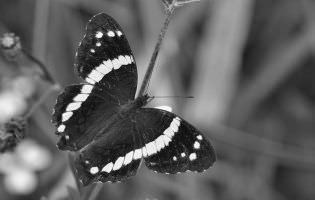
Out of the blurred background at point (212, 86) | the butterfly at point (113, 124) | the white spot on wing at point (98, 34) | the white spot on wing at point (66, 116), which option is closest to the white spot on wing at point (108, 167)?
the butterfly at point (113, 124)

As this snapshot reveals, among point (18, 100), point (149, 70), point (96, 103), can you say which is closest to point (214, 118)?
point (18, 100)

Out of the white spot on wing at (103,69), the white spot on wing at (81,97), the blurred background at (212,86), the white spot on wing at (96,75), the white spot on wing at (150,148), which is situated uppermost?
the white spot on wing at (103,69)

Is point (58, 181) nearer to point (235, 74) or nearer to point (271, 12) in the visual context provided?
point (235, 74)

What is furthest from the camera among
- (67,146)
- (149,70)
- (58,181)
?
(58,181)

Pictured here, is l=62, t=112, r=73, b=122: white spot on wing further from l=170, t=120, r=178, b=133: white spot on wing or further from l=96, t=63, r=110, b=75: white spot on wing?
l=170, t=120, r=178, b=133: white spot on wing

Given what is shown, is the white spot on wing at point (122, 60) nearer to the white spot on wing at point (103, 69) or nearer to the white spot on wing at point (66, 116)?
the white spot on wing at point (103, 69)

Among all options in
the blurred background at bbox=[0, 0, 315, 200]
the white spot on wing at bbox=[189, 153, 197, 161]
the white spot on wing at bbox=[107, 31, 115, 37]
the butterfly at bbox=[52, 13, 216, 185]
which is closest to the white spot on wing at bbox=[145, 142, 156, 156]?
the butterfly at bbox=[52, 13, 216, 185]

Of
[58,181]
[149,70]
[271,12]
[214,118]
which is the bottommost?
[58,181]

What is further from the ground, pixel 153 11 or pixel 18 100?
pixel 153 11
